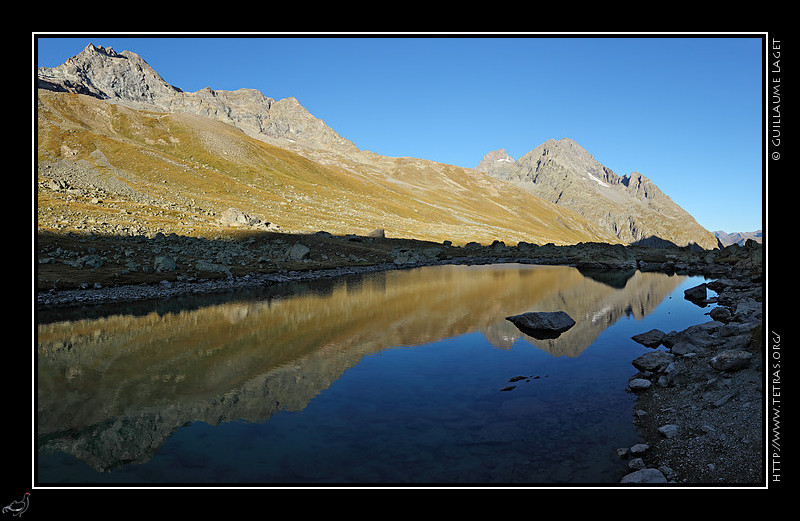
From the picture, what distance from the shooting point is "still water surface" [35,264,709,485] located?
1203cm

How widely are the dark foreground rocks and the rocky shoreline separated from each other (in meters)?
0.03

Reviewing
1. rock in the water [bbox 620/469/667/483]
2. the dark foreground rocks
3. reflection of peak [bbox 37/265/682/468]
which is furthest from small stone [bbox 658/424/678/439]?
reflection of peak [bbox 37/265/682/468]

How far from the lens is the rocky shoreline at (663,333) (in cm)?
1112

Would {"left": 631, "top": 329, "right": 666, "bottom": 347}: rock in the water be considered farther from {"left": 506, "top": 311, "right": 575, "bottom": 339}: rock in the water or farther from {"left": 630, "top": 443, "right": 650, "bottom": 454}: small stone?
{"left": 630, "top": 443, "right": 650, "bottom": 454}: small stone

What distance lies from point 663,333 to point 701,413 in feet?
50.3

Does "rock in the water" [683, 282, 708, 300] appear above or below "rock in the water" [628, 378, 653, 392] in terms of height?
above

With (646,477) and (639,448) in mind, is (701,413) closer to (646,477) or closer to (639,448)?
(639,448)

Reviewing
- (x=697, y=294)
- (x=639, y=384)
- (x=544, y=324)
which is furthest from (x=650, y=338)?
(x=697, y=294)
